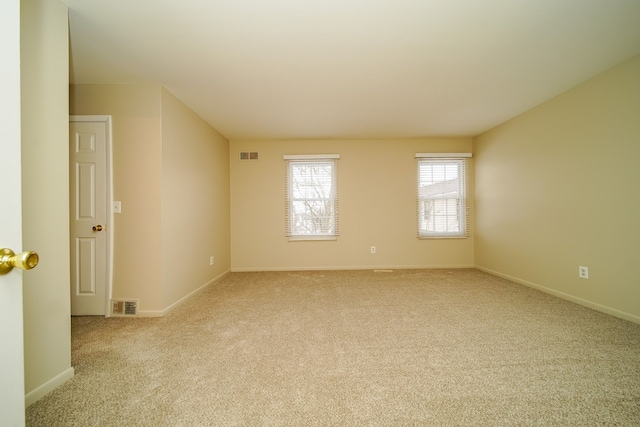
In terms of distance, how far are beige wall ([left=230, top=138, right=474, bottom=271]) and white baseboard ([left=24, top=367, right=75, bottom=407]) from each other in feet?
10.3

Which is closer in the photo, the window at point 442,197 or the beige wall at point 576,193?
the beige wall at point 576,193

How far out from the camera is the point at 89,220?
264 centimetres

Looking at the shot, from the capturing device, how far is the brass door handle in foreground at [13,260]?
608 millimetres

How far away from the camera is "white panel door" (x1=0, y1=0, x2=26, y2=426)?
63cm

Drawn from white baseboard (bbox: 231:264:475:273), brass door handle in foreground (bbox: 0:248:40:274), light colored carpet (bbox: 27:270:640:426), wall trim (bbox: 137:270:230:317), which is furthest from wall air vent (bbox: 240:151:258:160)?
brass door handle in foreground (bbox: 0:248:40:274)

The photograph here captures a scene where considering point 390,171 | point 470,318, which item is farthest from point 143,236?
point 390,171

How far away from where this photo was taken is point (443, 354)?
6.04 ft

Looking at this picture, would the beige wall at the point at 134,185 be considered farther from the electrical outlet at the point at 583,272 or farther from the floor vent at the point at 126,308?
the electrical outlet at the point at 583,272

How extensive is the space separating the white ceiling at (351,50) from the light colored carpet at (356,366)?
7.85 feet

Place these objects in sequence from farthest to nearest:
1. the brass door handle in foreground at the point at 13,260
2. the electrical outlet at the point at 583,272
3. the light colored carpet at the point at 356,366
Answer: the electrical outlet at the point at 583,272
the light colored carpet at the point at 356,366
the brass door handle in foreground at the point at 13,260

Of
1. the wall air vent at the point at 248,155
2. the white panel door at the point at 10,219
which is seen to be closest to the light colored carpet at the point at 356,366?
the white panel door at the point at 10,219

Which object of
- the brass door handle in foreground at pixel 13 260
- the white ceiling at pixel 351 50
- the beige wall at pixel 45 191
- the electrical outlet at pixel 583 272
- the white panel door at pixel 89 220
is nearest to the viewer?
the brass door handle in foreground at pixel 13 260

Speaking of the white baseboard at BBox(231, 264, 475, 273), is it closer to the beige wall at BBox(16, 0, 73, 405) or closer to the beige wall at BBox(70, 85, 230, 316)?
the beige wall at BBox(70, 85, 230, 316)

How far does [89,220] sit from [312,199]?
122 inches
